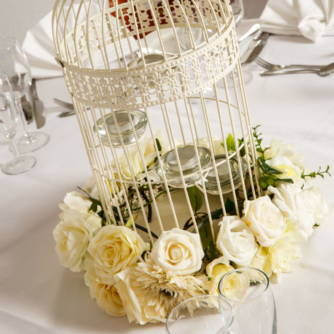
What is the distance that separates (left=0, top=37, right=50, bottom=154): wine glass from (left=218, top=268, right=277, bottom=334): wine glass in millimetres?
889

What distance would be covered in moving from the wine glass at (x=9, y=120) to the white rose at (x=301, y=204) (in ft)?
2.38

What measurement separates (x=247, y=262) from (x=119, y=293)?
207 millimetres

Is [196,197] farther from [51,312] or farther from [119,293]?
[51,312]

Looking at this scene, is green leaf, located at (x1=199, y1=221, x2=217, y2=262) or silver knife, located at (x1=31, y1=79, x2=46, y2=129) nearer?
green leaf, located at (x1=199, y1=221, x2=217, y2=262)

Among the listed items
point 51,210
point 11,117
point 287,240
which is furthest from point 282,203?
point 11,117

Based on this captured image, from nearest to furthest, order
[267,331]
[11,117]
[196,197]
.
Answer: [267,331] → [196,197] → [11,117]

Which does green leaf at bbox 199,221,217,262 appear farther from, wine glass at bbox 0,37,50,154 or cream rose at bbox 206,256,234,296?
wine glass at bbox 0,37,50,154

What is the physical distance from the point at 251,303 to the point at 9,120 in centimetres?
87

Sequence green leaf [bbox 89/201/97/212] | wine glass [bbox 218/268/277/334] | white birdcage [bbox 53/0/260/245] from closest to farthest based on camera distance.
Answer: wine glass [bbox 218/268/277/334], white birdcage [bbox 53/0/260/245], green leaf [bbox 89/201/97/212]

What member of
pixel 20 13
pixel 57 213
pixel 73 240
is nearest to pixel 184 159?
pixel 73 240

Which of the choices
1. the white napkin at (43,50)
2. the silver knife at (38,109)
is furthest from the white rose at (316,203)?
the white napkin at (43,50)

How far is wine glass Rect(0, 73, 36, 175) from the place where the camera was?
1066 millimetres

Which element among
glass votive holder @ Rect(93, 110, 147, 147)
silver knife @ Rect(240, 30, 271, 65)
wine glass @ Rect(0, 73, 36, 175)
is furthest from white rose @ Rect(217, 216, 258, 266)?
silver knife @ Rect(240, 30, 271, 65)

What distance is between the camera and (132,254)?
64 centimetres
